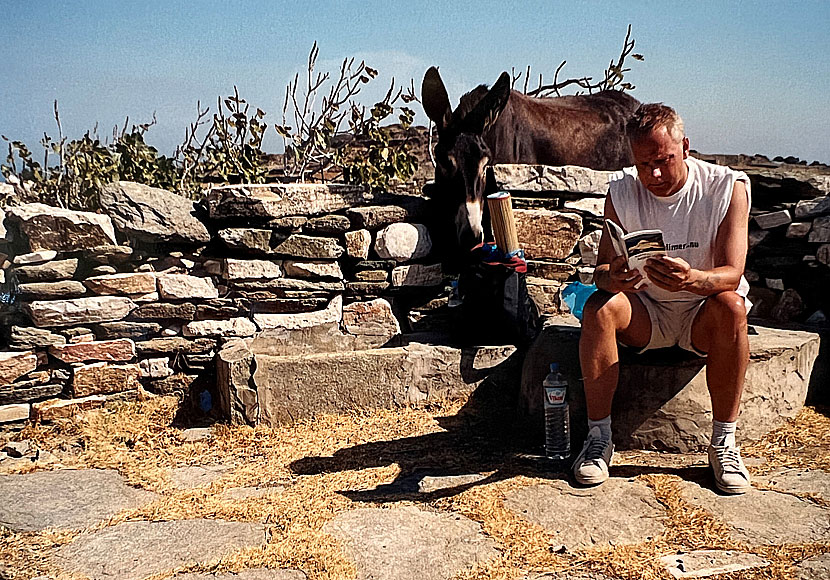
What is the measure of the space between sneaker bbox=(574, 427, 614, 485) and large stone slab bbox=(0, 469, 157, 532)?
1743 mm

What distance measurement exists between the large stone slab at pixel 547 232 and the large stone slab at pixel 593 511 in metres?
2.03

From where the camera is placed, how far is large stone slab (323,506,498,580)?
2430mm

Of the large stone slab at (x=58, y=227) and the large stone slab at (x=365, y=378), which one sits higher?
the large stone slab at (x=58, y=227)

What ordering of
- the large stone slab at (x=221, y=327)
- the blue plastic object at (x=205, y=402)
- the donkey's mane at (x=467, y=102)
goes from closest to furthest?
the blue plastic object at (x=205, y=402)
the large stone slab at (x=221, y=327)
the donkey's mane at (x=467, y=102)

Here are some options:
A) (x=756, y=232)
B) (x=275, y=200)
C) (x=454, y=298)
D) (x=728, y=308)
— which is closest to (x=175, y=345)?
(x=275, y=200)

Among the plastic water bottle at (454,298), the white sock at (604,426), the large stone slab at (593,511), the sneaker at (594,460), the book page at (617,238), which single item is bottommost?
the large stone slab at (593,511)

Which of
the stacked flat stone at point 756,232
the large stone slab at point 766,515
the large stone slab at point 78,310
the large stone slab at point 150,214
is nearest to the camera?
the large stone slab at point 766,515

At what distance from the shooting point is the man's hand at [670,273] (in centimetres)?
282

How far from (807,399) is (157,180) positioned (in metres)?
4.47

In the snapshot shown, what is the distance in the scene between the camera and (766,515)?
8.98ft

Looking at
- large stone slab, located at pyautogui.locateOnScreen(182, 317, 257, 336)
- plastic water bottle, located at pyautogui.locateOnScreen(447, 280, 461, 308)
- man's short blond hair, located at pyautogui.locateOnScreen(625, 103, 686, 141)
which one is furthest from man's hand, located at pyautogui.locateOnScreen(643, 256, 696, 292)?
large stone slab, located at pyautogui.locateOnScreen(182, 317, 257, 336)

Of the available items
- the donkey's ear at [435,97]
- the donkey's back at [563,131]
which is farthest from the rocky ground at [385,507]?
the donkey's ear at [435,97]

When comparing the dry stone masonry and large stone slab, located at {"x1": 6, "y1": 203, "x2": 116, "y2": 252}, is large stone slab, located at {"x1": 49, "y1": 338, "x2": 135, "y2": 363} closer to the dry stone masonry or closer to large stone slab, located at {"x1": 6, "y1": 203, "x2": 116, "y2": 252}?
the dry stone masonry

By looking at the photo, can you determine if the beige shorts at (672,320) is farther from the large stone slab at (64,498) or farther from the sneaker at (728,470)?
the large stone slab at (64,498)
